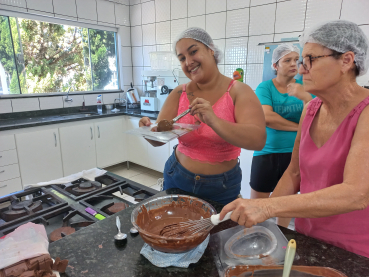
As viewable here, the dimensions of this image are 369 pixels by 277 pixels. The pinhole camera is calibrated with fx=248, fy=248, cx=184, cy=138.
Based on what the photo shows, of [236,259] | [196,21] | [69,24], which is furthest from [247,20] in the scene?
[236,259]

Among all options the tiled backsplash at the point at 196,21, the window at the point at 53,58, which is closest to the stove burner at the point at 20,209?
the tiled backsplash at the point at 196,21

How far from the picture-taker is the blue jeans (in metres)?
1.12

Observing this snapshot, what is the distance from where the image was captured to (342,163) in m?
0.83

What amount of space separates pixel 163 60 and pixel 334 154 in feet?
9.11

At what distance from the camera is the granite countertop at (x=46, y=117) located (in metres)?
2.61

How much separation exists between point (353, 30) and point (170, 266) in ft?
3.08

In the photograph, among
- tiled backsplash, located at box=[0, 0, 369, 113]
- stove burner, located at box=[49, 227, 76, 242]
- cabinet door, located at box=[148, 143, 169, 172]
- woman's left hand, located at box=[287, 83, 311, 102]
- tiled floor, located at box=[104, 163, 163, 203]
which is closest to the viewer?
stove burner, located at box=[49, 227, 76, 242]

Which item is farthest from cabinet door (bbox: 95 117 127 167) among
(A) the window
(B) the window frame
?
(A) the window

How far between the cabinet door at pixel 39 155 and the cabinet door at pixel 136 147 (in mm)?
978

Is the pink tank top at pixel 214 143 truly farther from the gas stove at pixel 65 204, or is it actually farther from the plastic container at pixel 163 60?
the plastic container at pixel 163 60

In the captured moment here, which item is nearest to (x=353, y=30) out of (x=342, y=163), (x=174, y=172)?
(x=342, y=163)

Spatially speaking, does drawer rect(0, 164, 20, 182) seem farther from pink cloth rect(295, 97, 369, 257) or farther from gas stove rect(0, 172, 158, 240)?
pink cloth rect(295, 97, 369, 257)

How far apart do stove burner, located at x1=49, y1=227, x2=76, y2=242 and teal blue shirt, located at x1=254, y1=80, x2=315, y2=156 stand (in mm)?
1394

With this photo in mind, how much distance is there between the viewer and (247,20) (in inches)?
104
